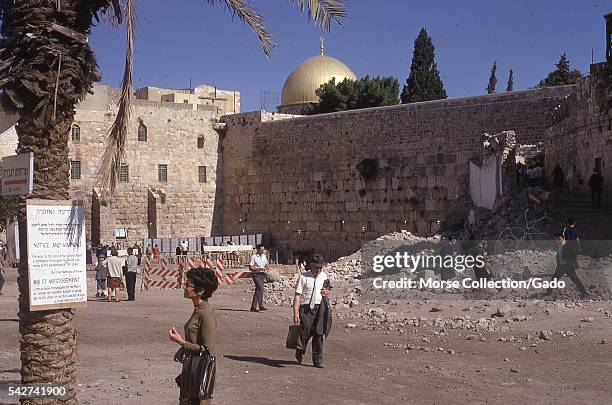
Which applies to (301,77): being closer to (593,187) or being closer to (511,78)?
(511,78)

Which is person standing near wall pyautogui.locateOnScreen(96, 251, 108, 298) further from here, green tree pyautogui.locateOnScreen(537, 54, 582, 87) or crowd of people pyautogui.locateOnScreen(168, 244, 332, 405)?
green tree pyautogui.locateOnScreen(537, 54, 582, 87)

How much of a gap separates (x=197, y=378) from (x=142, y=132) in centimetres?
2561

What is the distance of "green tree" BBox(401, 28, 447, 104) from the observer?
41156 mm

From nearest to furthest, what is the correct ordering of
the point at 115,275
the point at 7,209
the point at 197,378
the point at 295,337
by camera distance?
1. the point at 197,378
2. the point at 295,337
3. the point at 115,275
4. the point at 7,209

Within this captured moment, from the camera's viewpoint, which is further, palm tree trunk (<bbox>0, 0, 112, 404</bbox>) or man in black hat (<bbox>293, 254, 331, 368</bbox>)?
man in black hat (<bbox>293, 254, 331, 368</bbox>)

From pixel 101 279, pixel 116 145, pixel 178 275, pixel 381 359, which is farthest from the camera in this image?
pixel 178 275

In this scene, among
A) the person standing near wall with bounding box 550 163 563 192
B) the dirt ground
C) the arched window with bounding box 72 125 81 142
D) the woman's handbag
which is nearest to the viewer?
the woman's handbag

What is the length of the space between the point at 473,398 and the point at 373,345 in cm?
269

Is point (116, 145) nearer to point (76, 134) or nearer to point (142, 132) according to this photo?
point (76, 134)

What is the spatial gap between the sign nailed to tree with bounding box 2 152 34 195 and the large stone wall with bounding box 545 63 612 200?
1356 cm

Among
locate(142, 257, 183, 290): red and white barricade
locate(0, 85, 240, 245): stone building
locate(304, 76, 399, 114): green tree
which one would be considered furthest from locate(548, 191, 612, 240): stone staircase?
locate(304, 76, 399, 114): green tree

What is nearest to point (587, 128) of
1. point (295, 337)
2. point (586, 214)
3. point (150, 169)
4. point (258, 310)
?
point (586, 214)

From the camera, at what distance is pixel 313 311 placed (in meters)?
8.00

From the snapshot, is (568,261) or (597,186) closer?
(568,261)
